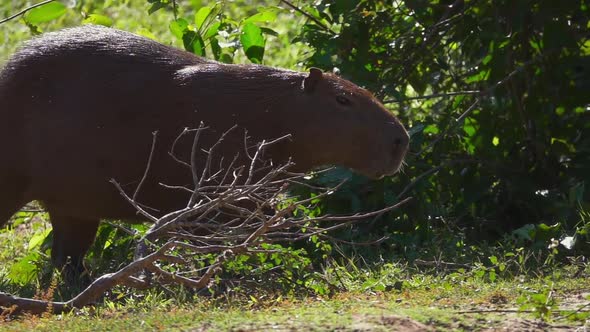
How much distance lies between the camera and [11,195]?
6.88 meters

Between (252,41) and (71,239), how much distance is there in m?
1.84

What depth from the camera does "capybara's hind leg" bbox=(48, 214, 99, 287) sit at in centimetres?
731

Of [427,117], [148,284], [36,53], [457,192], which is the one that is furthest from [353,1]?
[148,284]

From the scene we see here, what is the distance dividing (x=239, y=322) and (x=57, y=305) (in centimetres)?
89

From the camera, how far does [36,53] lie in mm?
6938

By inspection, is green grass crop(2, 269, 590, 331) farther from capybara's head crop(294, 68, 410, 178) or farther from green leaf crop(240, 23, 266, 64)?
green leaf crop(240, 23, 266, 64)

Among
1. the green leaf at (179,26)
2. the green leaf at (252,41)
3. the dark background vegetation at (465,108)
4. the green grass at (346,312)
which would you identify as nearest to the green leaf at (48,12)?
the dark background vegetation at (465,108)

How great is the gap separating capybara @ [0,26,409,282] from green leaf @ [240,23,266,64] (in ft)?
3.72

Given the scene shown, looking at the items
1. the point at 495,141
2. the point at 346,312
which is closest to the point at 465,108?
the point at 495,141

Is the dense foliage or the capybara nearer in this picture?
the capybara

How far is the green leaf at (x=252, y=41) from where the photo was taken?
8.12 metres

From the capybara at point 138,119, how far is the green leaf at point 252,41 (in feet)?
3.72

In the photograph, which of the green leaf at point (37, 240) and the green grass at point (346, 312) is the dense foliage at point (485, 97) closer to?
the green grass at point (346, 312)

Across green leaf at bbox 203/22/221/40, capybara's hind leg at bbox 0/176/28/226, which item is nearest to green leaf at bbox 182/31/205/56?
green leaf at bbox 203/22/221/40
